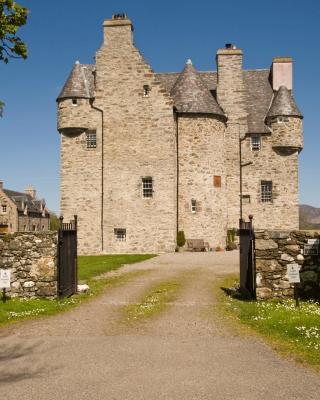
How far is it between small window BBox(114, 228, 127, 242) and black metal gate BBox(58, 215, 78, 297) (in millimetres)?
17311

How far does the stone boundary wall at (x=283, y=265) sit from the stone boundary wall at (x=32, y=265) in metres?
5.49

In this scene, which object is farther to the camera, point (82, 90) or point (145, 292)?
point (82, 90)

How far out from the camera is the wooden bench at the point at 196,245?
3334 centimetres

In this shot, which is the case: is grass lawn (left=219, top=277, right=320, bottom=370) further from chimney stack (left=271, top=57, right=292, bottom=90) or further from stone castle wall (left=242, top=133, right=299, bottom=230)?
chimney stack (left=271, top=57, right=292, bottom=90)

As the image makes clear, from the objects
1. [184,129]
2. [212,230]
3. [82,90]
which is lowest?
[212,230]

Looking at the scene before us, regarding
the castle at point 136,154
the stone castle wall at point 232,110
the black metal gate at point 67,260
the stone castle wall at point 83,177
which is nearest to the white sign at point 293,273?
the black metal gate at point 67,260

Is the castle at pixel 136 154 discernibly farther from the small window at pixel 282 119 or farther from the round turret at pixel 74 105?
the small window at pixel 282 119

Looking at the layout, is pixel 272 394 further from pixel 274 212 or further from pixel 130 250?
pixel 274 212

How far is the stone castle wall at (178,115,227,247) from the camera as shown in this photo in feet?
111

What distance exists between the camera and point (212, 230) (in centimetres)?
3416

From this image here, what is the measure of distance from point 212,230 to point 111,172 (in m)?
7.69

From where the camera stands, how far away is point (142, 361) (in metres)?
7.82

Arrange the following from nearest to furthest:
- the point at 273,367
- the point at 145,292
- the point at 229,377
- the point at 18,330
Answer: the point at 229,377, the point at 273,367, the point at 18,330, the point at 145,292

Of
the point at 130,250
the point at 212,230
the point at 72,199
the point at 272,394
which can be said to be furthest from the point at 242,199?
the point at 272,394
